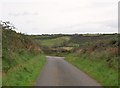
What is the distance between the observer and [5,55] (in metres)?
25.4

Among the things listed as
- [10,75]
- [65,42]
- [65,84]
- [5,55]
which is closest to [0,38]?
[5,55]

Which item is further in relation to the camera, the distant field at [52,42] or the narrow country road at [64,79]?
the distant field at [52,42]

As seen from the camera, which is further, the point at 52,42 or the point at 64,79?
the point at 52,42

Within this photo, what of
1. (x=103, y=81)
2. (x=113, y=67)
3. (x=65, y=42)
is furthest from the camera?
(x=65, y=42)

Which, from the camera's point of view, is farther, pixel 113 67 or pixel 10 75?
pixel 113 67

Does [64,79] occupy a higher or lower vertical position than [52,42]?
higher

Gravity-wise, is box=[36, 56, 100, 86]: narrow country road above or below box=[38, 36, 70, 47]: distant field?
above

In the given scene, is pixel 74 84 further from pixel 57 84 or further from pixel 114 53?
pixel 114 53

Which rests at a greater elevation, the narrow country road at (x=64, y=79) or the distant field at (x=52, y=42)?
the narrow country road at (x=64, y=79)

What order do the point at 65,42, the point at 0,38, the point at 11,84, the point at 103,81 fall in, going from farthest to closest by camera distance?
the point at 65,42
the point at 0,38
the point at 103,81
the point at 11,84

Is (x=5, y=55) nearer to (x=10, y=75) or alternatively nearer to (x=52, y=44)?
(x=10, y=75)

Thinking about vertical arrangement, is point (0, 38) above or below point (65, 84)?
above

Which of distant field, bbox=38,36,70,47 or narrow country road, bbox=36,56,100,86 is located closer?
narrow country road, bbox=36,56,100,86

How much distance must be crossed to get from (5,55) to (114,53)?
935cm
